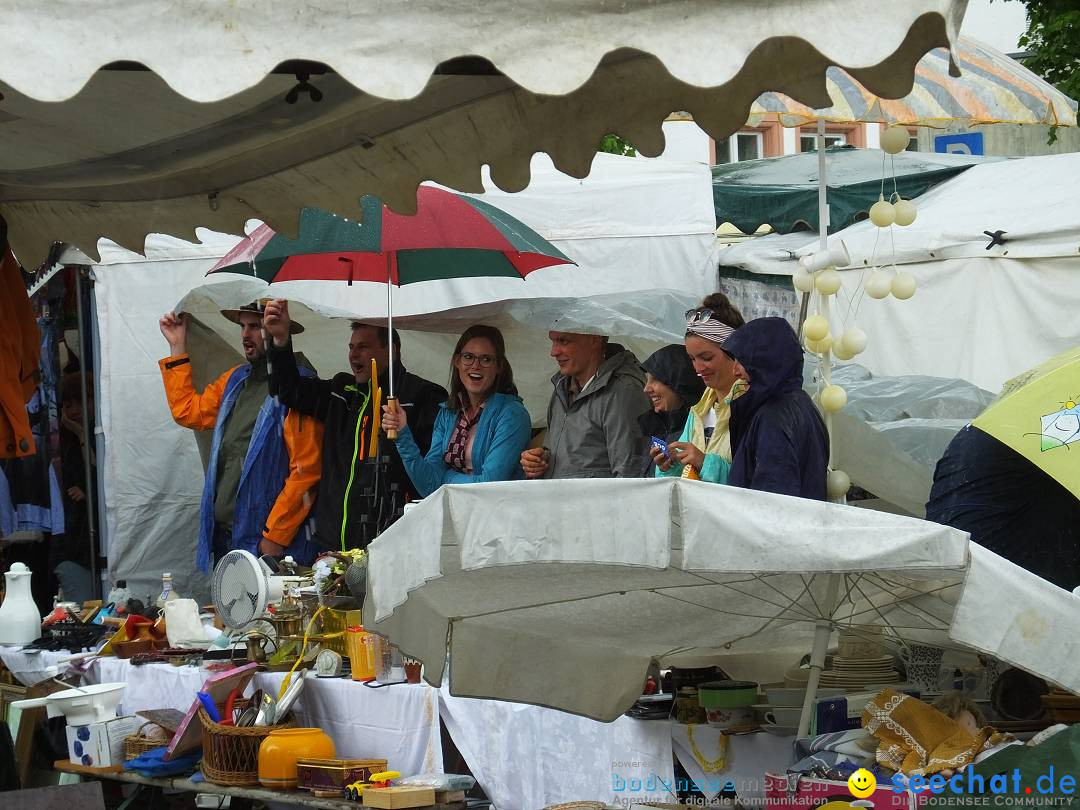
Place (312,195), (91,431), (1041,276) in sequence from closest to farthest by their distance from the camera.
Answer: (312,195) → (1041,276) → (91,431)

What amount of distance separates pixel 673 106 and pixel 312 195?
1100 mm

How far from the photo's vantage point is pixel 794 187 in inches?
403

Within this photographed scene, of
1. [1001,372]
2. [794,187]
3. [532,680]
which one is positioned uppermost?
[794,187]

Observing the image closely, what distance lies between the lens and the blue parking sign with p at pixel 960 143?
15828 mm

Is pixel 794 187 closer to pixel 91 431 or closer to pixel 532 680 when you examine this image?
pixel 91 431

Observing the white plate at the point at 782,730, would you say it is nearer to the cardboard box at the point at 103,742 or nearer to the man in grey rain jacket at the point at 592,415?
the man in grey rain jacket at the point at 592,415

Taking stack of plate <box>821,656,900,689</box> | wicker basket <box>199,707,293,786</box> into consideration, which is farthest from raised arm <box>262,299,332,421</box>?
stack of plate <box>821,656,900,689</box>

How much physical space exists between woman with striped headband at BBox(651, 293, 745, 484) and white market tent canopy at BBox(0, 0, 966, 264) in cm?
157

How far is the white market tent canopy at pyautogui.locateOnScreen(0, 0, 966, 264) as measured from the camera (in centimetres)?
235

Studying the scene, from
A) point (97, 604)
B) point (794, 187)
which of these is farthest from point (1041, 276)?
point (97, 604)

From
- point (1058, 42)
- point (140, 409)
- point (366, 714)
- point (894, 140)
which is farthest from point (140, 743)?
point (1058, 42)

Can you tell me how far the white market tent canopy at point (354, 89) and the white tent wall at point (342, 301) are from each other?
3827mm

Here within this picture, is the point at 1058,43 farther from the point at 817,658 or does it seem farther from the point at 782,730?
the point at 817,658

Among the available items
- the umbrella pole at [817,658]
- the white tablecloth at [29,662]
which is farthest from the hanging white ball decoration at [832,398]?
the white tablecloth at [29,662]
